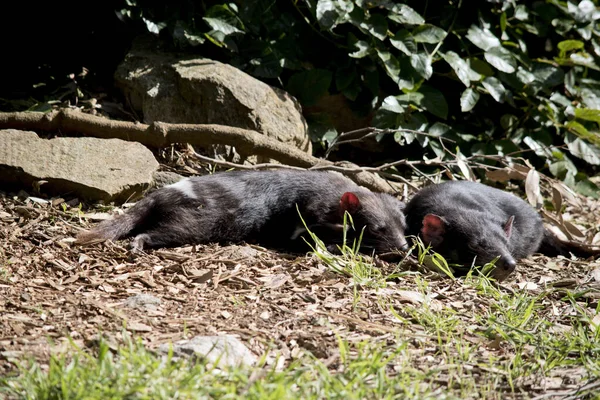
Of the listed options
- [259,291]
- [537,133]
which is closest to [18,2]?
[259,291]

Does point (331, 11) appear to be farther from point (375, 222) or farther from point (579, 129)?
point (579, 129)

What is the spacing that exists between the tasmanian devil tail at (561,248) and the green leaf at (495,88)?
5.50ft

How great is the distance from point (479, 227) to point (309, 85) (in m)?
2.32

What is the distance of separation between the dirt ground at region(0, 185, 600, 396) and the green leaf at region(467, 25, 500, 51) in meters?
2.43

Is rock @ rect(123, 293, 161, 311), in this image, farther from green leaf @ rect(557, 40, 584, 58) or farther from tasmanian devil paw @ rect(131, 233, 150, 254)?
green leaf @ rect(557, 40, 584, 58)

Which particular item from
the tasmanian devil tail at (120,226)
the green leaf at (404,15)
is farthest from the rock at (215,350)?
the green leaf at (404,15)

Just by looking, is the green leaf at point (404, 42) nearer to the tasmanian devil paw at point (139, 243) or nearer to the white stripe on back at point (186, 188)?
the white stripe on back at point (186, 188)

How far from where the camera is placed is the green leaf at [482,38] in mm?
6469

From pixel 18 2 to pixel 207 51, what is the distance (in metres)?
1.71

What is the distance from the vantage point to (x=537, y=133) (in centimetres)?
697

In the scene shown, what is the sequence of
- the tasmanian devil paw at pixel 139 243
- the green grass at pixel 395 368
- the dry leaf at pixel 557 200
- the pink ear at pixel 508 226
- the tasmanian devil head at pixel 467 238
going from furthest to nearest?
the dry leaf at pixel 557 200, the pink ear at pixel 508 226, the tasmanian devil head at pixel 467 238, the tasmanian devil paw at pixel 139 243, the green grass at pixel 395 368

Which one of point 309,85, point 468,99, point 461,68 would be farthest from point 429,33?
point 309,85

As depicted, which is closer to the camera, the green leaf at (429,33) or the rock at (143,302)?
the rock at (143,302)

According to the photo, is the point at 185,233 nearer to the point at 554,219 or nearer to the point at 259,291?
the point at 259,291
